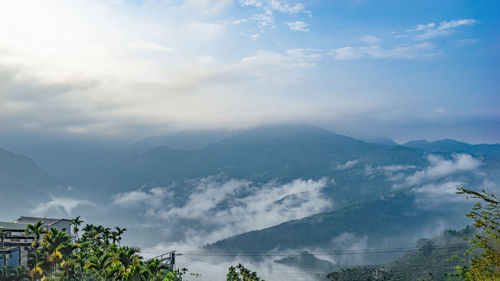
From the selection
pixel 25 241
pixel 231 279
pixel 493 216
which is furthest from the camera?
pixel 231 279

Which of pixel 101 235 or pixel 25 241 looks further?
pixel 101 235

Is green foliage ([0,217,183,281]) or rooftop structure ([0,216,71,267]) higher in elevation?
rooftop structure ([0,216,71,267])

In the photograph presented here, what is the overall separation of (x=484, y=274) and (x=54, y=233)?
67521 millimetres

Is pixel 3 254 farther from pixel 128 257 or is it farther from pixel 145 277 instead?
pixel 145 277

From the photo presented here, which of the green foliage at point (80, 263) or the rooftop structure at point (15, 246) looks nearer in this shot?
the green foliage at point (80, 263)

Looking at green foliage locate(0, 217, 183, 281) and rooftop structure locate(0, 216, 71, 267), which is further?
rooftop structure locate(0, 216, 71, 267)

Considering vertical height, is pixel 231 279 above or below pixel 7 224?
below

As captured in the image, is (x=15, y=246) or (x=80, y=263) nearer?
(x=80, y=263)

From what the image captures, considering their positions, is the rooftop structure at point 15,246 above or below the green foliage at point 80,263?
above

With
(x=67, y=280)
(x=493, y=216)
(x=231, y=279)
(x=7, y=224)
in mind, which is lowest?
(x=231, y=279)

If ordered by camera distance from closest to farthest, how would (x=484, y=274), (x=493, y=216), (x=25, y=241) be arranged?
(x=493, y=216)
(x=484, y=274)
(x=25, y=241)

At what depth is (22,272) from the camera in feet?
263

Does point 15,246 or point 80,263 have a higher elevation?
point 15,246

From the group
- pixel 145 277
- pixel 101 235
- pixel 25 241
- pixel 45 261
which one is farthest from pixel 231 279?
pixel 145 277
